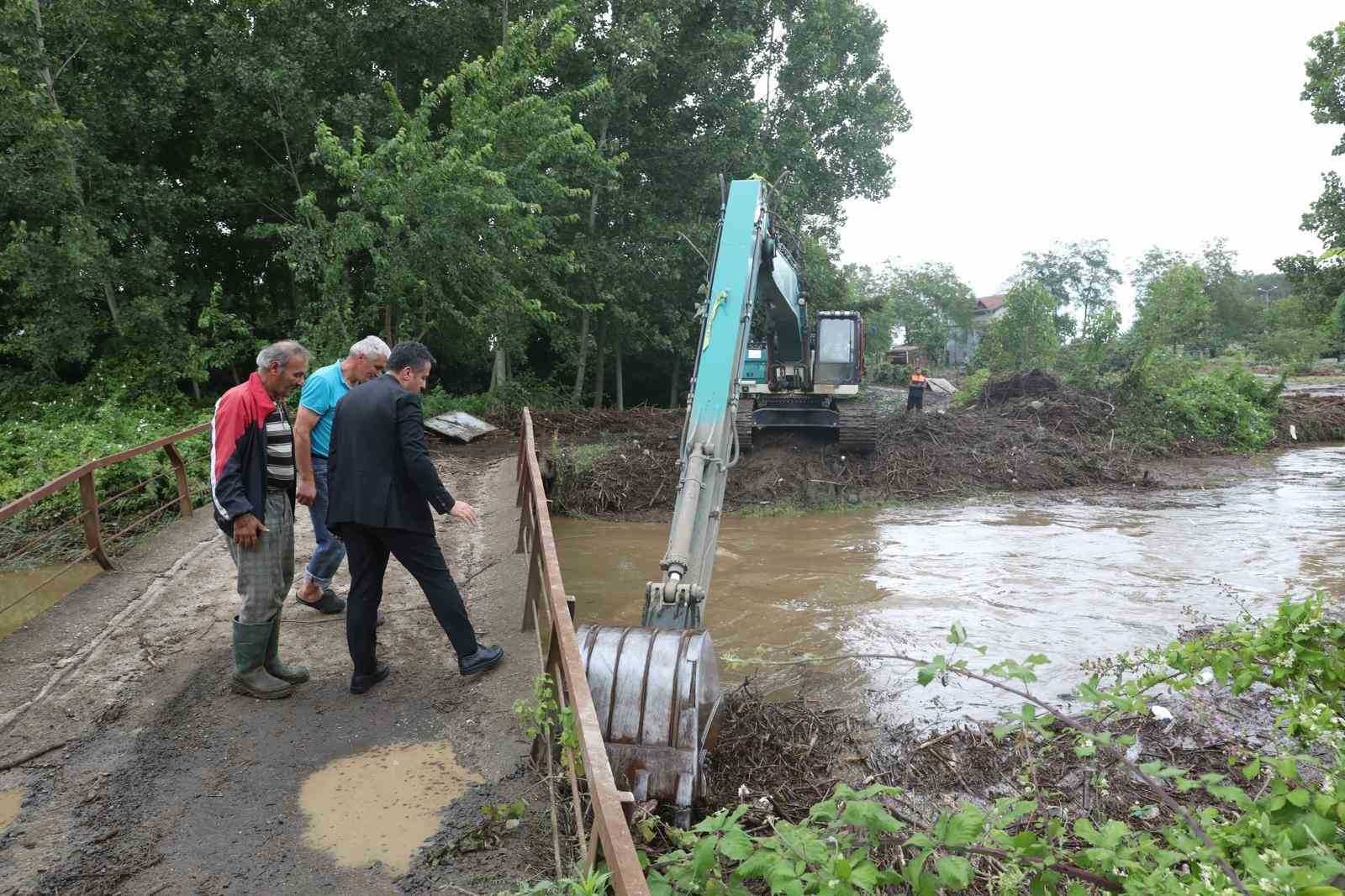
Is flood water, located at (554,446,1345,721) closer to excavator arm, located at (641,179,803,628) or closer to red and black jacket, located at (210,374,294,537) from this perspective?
excavator arm, located at (641,179,803,628)

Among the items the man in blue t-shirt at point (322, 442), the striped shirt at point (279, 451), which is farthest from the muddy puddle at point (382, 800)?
the man in blue t-shirt at point (322, 442)

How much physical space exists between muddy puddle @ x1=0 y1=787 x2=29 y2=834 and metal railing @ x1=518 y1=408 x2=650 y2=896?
2183mm

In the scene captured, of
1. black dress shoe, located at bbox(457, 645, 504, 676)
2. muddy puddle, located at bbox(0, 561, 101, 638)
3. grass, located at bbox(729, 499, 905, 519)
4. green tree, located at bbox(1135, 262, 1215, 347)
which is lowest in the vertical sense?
grass, located at bbox(729, 499, 905, 519)

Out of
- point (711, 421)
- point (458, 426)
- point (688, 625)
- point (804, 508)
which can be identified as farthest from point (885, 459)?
point (688, 625)

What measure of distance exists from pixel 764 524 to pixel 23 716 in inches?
365

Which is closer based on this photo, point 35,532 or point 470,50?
point 35,532

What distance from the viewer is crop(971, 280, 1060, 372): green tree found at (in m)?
35.7

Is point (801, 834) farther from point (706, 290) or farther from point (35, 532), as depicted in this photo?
point (35, 532)

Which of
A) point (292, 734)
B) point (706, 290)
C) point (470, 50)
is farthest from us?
point (470, 50)

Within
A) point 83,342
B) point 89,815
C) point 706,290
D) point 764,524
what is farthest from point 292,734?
point 83,342

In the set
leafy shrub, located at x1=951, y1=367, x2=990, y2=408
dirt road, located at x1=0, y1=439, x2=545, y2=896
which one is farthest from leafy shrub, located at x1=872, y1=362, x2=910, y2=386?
dirt road, located at x1=0, y1=439, x2=545, y2=896

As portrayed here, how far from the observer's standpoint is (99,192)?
1612 cm

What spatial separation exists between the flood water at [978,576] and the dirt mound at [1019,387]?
720 centimetres

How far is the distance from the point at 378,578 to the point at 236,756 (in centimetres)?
105
